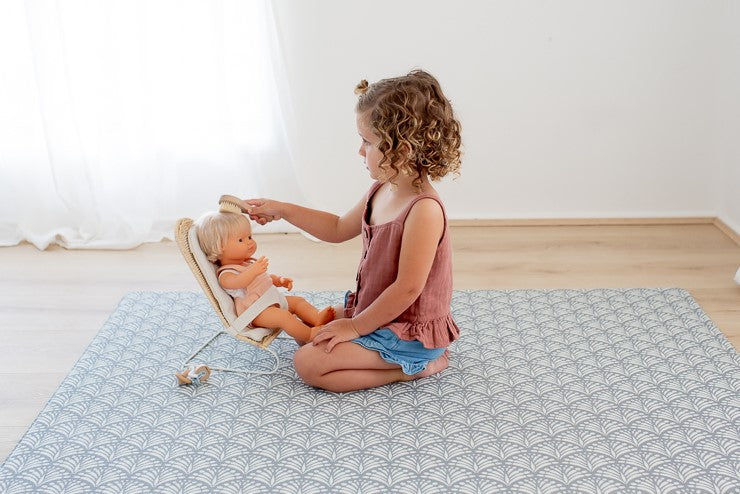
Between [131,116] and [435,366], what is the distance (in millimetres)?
1504

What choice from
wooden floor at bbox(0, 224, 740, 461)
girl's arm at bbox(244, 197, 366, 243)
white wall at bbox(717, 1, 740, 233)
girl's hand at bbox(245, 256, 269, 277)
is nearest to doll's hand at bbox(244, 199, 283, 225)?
girl's arm at bbox(244, 197, 366, 243)

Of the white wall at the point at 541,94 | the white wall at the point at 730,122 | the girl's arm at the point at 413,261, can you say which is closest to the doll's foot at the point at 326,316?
the girl's arm at the point at 413,261

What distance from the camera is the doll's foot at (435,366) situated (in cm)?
205

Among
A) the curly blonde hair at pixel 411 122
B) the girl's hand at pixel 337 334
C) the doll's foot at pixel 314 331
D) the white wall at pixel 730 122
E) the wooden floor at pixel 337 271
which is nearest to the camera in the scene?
the curly blonde hair at pixel 411 122

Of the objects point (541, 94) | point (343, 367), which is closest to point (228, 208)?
point (343, 367)

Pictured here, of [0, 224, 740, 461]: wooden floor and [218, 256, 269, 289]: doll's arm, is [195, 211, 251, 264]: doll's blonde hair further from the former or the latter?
[0, 224, 740, 461]: wooden floor

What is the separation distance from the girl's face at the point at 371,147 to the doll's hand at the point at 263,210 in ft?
1.11

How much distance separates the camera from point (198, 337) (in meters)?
2.29

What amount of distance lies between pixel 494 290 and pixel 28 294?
138cm

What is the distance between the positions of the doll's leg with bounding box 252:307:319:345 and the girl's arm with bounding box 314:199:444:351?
210 millimetres

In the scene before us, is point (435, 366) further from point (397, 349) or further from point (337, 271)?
point (337, 271)

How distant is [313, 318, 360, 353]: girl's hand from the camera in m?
1.97

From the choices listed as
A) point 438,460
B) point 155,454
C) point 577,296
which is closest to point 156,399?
point 155,454

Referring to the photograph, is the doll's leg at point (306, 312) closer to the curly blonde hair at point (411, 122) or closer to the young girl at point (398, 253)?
the young girl at point (398, 253)
